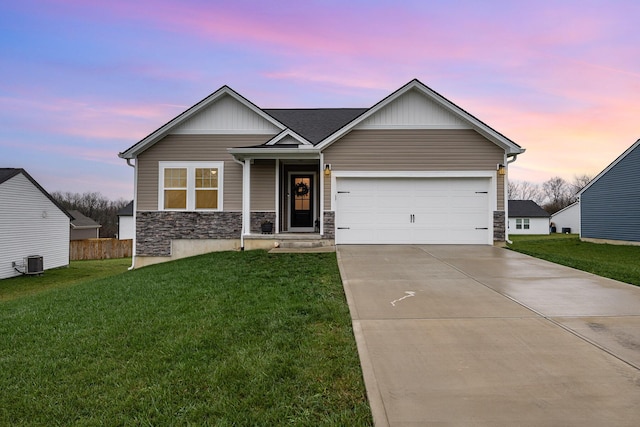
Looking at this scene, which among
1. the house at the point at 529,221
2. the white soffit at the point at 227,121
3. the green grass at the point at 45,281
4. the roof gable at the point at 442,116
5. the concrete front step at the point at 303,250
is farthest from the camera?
the house at the point at 529,221

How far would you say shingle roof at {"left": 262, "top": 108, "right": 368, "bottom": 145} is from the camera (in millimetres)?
14148

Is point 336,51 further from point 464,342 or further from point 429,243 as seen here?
point 464,342

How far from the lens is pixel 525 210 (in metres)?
48.5

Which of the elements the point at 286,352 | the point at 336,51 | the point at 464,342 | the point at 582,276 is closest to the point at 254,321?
the point at 286,352

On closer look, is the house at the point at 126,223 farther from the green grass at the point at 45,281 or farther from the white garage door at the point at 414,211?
the white garage door at the point at 414,211

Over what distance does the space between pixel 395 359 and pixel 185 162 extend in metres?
11.6

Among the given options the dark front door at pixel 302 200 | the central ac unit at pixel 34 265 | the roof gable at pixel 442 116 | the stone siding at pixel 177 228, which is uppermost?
the roof gable at pixel 442 116

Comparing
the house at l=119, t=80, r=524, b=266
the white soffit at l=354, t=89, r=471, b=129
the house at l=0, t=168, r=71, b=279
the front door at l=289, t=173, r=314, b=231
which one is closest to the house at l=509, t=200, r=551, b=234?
the house at l=119, t=80, r=524, b=266

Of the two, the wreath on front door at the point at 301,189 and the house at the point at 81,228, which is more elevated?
the wreath on front door at the point at 301,189

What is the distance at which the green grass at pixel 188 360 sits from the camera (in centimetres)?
266

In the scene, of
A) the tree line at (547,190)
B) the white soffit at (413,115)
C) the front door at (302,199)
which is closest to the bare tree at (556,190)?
the tree line at (547,190)

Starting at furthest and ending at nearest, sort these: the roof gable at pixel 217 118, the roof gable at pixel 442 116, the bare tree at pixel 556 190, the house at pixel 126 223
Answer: the bare tree at pixel 556 190 < the house at pixel 126 223 < the roof gable at pixel 217 118 < the roof gable at pixel 442 116

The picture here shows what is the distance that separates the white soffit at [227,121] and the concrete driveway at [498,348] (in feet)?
27.0

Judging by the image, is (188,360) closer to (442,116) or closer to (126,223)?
(442,116)
